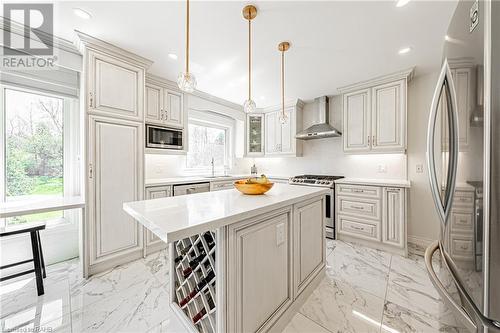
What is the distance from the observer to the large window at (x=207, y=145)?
3909 mm

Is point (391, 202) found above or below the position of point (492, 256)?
below

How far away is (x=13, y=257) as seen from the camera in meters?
2.06

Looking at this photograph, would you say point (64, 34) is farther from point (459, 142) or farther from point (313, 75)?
point (459, 142)

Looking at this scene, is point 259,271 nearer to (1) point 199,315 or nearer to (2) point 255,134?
(1) point 199,315

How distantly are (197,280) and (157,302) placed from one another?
0.80 meters

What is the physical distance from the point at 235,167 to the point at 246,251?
3.62 meters

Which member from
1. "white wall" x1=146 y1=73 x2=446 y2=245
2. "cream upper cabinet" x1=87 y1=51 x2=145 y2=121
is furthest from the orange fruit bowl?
"white wall" x1=146 y1=73 x2=446 y2=245

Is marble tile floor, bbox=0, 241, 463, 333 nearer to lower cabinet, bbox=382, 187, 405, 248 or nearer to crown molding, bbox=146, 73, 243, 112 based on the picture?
lower cabinet, bbox=382, 187, 405, 248

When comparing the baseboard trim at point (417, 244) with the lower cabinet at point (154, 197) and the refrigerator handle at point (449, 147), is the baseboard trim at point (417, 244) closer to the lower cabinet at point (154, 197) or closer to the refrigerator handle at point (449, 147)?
the refrigerator handle at point (449, 147)

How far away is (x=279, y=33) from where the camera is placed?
6.31ft

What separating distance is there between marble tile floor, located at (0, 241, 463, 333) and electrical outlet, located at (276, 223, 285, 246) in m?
0.69

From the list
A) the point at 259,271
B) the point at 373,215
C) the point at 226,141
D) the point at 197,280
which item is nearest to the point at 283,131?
the point at 226,141

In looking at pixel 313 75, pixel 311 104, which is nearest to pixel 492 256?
pixel 313 75

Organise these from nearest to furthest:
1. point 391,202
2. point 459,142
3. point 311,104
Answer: point 459,142 → point 391,202 → point 311,104
